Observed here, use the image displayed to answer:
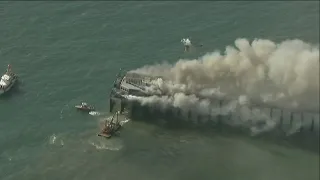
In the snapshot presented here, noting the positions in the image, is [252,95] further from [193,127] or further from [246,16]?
[246,16]

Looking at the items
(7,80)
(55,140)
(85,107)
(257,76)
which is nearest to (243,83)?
(257,76)

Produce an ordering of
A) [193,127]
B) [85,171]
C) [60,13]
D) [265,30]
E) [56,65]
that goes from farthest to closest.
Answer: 1. [60,13]
2. [265,30]
3. [56,65]
4. [193,127]
5. [85,171]

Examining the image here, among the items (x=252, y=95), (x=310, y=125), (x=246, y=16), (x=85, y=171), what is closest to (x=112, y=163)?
(x=85, y=171)

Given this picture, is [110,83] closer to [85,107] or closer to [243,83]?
[85,107]

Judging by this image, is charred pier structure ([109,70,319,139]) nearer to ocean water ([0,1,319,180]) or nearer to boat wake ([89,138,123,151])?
ocean water ([0,1,319,180])

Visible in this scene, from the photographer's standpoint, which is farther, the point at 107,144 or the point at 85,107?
the point at 85,107

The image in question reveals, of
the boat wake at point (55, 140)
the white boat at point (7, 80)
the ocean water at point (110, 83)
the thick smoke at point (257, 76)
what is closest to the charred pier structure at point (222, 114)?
the thick smoke at point (257, 76)
